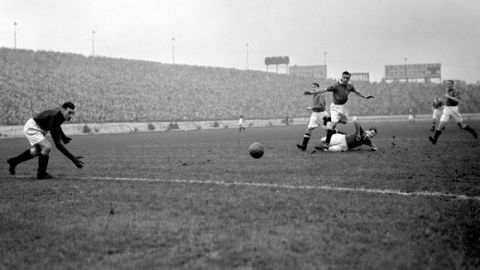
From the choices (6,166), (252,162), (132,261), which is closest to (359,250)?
(132,261)

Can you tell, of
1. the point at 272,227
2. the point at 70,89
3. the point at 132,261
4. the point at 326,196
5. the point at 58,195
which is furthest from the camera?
the point at 70,89

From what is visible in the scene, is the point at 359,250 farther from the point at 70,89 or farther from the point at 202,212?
the point at 70,89

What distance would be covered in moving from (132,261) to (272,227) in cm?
157

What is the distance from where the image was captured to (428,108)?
77.8 m

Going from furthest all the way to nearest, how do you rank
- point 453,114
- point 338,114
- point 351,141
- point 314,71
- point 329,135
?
point 314,71
point 453,114
point 329,135
point 351,141
point 338,114

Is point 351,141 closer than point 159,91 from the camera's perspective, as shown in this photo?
Yes

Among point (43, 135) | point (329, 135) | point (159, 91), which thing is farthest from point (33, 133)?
point (159, 91)

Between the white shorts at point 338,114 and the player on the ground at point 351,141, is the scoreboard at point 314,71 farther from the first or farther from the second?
the white shorts at point 338,114

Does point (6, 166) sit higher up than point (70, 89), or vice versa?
point (70, 89)

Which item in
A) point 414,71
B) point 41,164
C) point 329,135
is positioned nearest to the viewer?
point 41,164

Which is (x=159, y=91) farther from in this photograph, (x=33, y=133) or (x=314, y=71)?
(x=314, y=71)

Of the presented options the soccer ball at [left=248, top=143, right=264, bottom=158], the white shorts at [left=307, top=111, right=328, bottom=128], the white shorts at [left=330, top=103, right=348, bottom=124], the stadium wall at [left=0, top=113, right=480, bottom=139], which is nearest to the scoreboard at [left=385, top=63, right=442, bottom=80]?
the stadium wall at [left=0, top=113, right=480, bottom=139]

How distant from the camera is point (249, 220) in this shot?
16.6 feet

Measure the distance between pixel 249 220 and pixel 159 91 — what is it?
6342 cm
